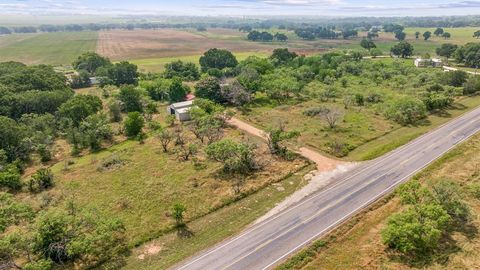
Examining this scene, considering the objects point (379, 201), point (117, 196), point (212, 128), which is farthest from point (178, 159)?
point (379, 201)

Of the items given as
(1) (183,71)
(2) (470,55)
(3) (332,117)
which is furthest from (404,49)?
(3) (332,117)

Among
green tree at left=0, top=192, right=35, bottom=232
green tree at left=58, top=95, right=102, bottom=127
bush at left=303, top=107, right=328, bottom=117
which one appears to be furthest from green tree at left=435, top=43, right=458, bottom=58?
green tree at left=0, top=192, right=35, bottom=232

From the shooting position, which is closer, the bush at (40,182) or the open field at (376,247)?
the open field at (376,247)

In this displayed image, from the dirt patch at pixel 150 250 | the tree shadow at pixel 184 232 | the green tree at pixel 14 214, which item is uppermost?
the green tree at pixel 14 214

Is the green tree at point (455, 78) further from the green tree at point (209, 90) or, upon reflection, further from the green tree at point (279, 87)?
the green tree at point (209, 90)

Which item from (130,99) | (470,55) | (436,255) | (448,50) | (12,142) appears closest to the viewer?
(436,255)

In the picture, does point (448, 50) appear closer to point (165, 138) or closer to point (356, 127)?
point (356, 127)

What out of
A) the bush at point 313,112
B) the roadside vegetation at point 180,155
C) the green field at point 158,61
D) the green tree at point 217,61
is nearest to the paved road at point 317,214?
the roadside vegetation at point 180,155
